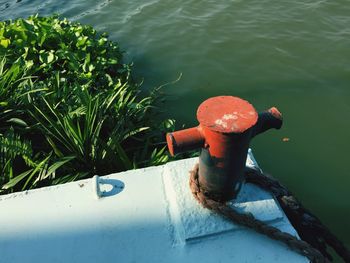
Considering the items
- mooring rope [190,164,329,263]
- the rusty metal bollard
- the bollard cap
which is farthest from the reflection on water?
the bollard cap

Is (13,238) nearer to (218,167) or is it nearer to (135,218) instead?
(135,218)

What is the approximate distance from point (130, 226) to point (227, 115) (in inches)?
30.9

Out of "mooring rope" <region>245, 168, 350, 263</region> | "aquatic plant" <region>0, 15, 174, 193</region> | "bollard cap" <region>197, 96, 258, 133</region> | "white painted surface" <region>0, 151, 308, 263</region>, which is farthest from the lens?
"aquatic plant" <region>0, 15, 174, 193</region>

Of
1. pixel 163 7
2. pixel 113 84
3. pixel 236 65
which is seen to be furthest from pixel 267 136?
pixel 163 7

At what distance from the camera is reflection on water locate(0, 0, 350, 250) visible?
386cm

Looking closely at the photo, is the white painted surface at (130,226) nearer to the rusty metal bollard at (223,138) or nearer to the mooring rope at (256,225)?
the mooring rope at (256,225)

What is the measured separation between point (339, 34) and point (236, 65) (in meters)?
1.98

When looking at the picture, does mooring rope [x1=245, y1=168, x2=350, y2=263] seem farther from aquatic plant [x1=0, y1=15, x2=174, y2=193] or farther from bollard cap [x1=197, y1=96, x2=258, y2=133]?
aquatic plant [x1=0, y1=15, x2=174, y2=193]

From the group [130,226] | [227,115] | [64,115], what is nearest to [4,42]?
[64,115]

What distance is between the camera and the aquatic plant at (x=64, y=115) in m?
2.99

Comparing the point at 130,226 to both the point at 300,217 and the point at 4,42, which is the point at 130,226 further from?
the point at 4,42

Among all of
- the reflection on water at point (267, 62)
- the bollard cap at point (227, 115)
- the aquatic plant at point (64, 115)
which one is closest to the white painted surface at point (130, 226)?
the bollard cap at point (227, 115)

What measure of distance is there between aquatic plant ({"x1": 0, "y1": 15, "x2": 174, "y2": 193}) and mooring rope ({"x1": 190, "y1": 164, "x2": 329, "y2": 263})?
4.02 feet

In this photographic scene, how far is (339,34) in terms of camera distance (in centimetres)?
584
